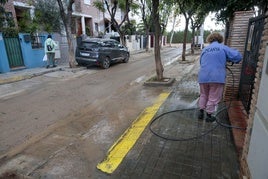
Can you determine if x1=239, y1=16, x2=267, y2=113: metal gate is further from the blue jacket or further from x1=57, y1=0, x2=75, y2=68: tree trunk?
x1=57, y1=0, x2=75, y2=68: tree trunk

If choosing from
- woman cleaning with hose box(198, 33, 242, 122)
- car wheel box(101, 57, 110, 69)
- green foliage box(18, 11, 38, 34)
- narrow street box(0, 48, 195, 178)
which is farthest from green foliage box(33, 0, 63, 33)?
woman cleaning with hose box(198, 33, 242, 122)

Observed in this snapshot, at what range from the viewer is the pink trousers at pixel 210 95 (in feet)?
13.9

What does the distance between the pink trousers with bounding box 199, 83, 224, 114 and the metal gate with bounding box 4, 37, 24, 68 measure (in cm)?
1029

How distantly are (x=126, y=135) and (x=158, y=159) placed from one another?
102 cm

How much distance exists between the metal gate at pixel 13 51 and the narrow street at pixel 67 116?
8.26 feet

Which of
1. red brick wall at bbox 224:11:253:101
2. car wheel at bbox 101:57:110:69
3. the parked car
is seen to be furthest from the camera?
car wheel at bbox 101:57:110:69

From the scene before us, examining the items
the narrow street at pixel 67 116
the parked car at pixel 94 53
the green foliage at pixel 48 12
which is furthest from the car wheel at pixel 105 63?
the green foliage at pixel 48 12

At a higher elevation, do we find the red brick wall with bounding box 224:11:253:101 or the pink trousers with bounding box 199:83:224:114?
the red brick wall with bounding box 224:11:253:101

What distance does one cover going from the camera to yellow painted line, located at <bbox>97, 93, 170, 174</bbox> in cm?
314

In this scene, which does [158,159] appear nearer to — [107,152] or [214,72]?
[107,152]

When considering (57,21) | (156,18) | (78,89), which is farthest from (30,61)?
(156,18)

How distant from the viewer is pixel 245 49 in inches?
193

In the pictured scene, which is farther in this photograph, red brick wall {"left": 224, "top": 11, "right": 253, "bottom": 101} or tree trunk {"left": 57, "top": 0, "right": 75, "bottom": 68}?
tree trunk {"left": 57, "top": 0, "right": 75, "bottom": 68}

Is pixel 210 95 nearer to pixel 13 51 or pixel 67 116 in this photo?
pixel 67 116
